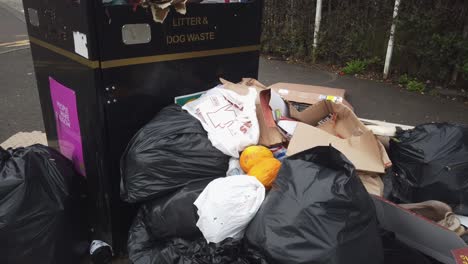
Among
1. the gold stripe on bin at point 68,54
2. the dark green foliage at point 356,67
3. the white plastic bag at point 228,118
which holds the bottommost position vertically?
the dark green foliage at point 356,67

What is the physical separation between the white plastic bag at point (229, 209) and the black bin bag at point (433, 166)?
0.86 meters

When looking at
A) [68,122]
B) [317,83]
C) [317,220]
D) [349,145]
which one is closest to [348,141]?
[349,145]

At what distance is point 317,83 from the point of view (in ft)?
18.3

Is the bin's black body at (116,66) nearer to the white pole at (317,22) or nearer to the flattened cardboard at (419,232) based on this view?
the flattened cardboard at (419,232)

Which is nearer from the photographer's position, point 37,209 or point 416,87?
point 37,209

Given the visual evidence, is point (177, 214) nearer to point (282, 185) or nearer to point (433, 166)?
point (282, 185)

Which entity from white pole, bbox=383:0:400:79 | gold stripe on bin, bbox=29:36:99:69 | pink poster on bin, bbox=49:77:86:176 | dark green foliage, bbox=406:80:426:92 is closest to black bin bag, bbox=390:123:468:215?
gold stripe on bin, bbox=29:36:99:69

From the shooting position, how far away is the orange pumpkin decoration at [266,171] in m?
1.73

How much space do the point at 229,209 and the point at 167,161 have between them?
0.42 meters

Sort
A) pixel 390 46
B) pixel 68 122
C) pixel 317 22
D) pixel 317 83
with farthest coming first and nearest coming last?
1. pixel 317 22
2. pixel 317 83
3. pixel 390 46
4. pixel 68 122

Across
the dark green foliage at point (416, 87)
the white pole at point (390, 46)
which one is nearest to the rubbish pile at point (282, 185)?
the dark green foliage at point (416, 87)

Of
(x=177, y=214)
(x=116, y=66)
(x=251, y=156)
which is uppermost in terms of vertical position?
(x=116, y=66)

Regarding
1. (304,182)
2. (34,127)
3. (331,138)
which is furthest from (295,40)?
(304,182)

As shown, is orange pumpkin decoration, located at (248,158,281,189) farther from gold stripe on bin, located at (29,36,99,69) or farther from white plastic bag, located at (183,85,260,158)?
gold stripe on bin, located at (29,36,99,69)
